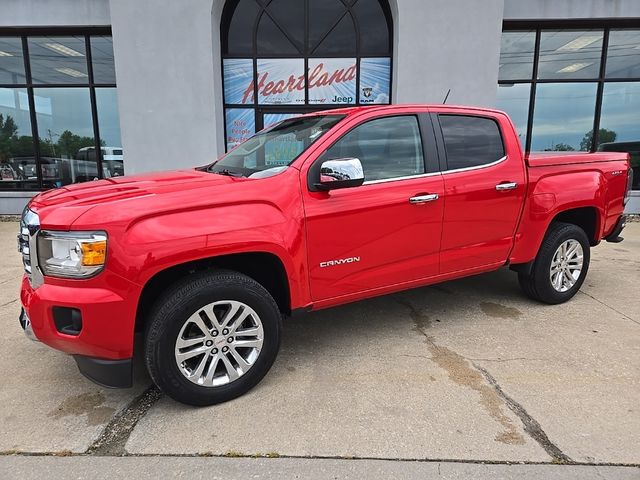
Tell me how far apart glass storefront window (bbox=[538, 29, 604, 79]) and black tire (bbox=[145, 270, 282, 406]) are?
33.2ft

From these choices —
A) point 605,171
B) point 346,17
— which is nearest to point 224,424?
point 605,171

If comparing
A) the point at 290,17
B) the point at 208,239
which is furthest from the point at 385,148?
the point at 290,17

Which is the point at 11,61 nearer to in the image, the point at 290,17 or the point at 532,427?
the point at 290,17

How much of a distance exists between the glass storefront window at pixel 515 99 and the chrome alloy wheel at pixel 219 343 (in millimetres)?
9494

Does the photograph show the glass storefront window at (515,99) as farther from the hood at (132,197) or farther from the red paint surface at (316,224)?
the hood at (132,197)

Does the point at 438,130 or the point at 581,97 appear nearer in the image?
the point at 438,130

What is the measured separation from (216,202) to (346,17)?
326 inches

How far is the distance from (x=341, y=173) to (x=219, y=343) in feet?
4.35

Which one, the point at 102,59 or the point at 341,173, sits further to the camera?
the point at 102,59

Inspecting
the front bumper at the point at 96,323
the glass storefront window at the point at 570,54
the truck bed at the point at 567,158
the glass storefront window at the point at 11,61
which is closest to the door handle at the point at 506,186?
the truck bed at the point at 567,158

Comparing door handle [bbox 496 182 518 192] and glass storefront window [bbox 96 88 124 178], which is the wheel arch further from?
glass storefront window [bbox 96 88 124 178]

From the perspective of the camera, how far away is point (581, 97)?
1045 cm

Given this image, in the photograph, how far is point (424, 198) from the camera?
3.45 metres

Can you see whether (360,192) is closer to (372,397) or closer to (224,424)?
(372,397)
